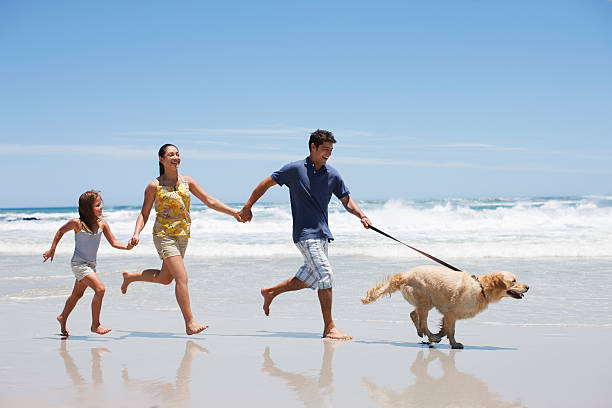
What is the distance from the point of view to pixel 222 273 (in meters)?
10.9

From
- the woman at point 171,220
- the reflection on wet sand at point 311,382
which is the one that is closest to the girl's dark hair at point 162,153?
the woman at point 171,220

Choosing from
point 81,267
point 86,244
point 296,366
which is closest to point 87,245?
point 86,244

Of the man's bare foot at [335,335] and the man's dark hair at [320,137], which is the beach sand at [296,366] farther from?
the man's dark hair at [320,137]

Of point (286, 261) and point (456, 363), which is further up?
point (456, 363)

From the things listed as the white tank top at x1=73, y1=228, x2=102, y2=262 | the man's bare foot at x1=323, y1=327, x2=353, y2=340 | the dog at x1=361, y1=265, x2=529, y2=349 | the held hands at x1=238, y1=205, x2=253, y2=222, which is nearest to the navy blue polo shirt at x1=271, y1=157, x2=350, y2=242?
the held hands at x1=238, y1=205, x2=253, y2=222

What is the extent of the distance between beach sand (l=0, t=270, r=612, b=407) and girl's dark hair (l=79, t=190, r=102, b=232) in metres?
1.13

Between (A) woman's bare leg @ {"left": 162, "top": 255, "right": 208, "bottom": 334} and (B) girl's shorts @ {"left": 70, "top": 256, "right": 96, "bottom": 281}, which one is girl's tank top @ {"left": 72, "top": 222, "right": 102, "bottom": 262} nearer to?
(B) girl's shorts @ {"left": 70, "top": 256, "right": 96, "bottom": 281}

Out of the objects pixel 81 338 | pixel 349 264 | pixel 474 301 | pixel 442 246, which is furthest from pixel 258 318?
pixel 442 246

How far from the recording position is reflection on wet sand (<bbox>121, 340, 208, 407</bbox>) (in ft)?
12.0

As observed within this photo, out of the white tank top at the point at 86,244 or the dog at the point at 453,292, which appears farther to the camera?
the white tank top at the point at 86,244

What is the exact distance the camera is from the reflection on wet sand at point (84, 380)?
370cm

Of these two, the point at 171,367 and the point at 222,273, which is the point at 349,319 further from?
the point at 222,273

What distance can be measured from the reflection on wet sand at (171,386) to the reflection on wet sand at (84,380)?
20cm

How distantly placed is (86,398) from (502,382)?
285cm
